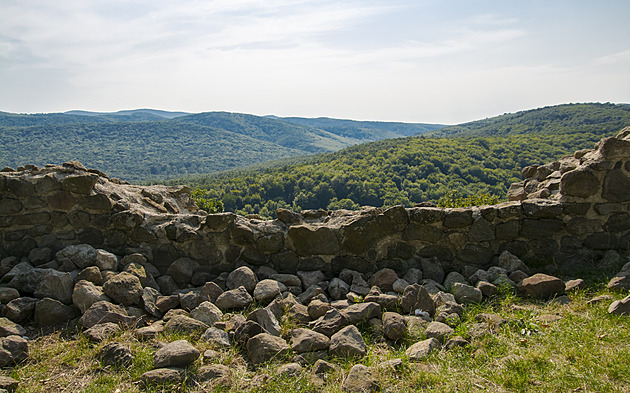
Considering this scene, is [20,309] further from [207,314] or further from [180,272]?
[207,314]

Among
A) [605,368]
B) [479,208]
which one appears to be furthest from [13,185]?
[605,368]

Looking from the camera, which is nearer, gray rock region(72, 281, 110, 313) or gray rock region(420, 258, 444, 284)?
gray rock region(72, 281, 110, 313)

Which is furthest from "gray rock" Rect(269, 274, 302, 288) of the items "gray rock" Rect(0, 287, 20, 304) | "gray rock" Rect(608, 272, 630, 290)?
"gray rock" Rect(608, 272, 630, 290)

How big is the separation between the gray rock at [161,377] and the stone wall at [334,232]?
194 centimetres

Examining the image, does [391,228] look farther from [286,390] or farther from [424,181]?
[424,181]

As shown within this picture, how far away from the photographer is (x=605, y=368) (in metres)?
2.51

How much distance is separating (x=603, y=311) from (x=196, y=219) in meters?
4.13

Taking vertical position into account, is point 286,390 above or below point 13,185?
below

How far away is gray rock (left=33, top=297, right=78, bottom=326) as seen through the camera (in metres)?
3.58

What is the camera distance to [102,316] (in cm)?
346

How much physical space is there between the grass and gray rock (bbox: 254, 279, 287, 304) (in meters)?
0.79

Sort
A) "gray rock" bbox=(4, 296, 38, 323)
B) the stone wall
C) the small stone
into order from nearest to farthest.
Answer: "gray rock" bbox=(4, 296, 38, 323), the small stone, the stone wall

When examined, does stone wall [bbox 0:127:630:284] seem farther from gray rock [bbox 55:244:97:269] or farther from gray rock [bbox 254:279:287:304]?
gray rock [bbox 254:279:287:304]

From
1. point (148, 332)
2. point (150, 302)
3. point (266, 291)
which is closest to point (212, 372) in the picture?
point (148, 332)
